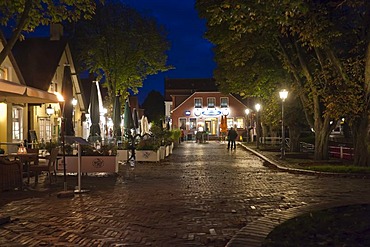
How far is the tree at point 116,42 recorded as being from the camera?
40344mm

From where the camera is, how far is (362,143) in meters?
17.9

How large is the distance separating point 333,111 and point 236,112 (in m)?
46.2

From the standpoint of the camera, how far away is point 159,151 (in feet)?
75.4

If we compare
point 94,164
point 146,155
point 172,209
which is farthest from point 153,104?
point 172,209

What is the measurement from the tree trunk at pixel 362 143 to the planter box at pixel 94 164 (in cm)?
914

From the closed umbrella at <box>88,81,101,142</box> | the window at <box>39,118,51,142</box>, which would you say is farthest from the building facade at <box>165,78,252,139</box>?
the closed umbrella at <box>88,81,101,142</box>

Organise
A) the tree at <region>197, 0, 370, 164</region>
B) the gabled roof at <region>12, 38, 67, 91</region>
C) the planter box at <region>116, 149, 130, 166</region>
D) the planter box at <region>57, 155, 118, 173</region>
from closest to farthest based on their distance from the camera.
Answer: the tree at <region>197, 0, 370, 164</region>
the planter box at <region>57, 155, 118, 173</region>
the planter box at <region>116, 149, 130, 166</region>
the gabled roof at <region>12, 38, 67, 91</region>

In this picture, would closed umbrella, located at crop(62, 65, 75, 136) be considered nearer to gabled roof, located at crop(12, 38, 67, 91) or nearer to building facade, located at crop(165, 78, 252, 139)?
gabled roof, located at crop(12, 38, 67, 91)

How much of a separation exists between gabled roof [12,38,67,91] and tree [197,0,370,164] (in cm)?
1156

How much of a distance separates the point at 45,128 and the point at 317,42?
60.5ft

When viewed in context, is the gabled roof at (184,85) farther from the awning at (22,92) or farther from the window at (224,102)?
the awning at (22,92)

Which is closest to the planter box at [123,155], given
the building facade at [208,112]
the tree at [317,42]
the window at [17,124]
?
the window at [17,124]

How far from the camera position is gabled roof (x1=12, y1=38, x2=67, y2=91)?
29.1 metres

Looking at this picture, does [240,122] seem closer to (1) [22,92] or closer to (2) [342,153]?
(2) [342,153]
